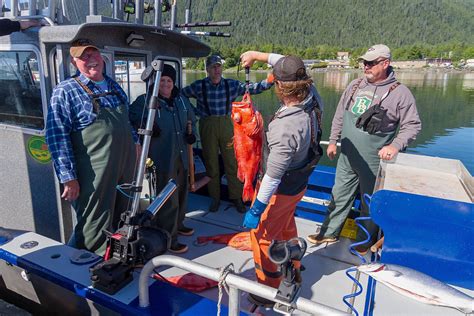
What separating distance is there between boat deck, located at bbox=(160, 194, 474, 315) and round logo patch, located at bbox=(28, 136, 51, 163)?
1363 millimetres

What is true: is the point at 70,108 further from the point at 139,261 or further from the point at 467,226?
the point at 467,226

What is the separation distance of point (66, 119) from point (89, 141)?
0.21 meters

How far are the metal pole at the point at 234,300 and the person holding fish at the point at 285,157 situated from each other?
1.96 feet

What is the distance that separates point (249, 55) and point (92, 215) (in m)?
1.70

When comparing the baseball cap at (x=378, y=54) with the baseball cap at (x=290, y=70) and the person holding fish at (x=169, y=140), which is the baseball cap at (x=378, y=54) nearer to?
the baseball cap at (x=290, y=70)

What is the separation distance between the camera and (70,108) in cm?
247

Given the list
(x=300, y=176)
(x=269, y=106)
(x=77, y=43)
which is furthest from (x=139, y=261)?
(x=269, y=106)

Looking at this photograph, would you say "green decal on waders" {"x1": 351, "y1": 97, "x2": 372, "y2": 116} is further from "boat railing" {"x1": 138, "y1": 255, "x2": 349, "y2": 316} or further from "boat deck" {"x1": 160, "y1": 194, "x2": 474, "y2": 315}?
"boat railing" {"x1": 138, "y1": 255, "x2": 349, "y2": 316}

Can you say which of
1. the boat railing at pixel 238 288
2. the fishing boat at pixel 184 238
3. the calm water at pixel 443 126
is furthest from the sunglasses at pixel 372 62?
the calm water at pixel 443 126

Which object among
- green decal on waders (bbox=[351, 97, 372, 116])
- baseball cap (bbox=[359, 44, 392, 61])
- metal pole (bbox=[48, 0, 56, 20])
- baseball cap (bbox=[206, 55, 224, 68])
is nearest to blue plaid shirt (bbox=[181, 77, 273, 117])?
baseball cap (bbox=[206, 55, 224, 68])

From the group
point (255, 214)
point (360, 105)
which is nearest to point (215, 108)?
point (360, 105)

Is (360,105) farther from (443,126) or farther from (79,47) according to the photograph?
(443,126)

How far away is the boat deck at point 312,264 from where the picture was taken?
2.37m

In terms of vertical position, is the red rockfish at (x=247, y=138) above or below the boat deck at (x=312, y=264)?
above
